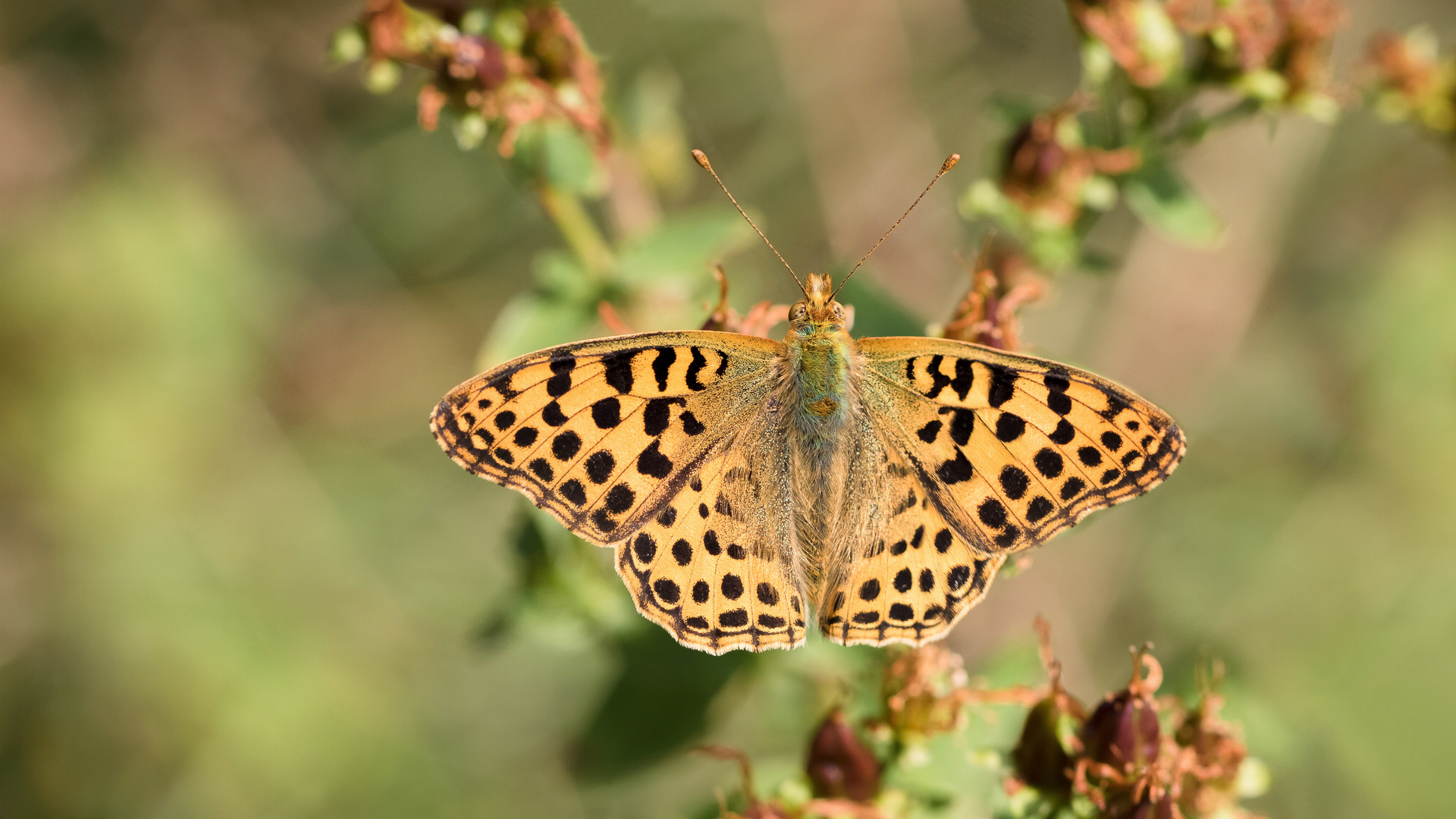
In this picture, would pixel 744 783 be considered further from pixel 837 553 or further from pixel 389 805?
pixel 389 805

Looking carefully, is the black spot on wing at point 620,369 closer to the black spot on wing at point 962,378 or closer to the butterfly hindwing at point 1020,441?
the butterfly hindwing at point 1020,441

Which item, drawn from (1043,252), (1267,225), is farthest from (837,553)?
(1267,225)

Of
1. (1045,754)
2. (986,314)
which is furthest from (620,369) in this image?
(1045,754)

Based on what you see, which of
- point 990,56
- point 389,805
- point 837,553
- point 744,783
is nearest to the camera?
point 837,553

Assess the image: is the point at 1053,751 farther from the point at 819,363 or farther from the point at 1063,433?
the point at 819,363

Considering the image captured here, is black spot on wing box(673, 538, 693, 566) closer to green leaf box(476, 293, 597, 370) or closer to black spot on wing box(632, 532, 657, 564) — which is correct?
black spot on wing box(632, 532, 657, 564)

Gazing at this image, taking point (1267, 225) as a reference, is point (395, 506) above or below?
below

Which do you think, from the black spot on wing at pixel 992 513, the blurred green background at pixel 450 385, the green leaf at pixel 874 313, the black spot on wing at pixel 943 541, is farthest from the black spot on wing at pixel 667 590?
the blurred green background at pixel 450 385
